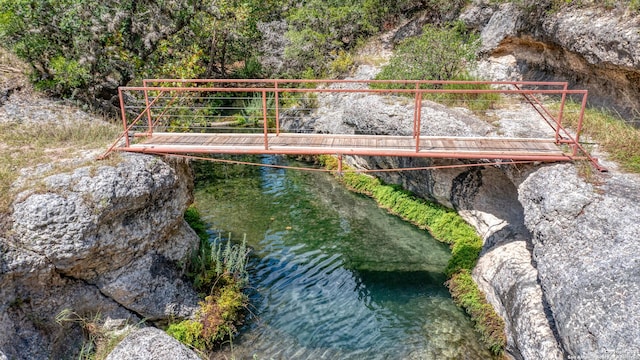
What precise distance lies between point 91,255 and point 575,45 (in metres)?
16.0

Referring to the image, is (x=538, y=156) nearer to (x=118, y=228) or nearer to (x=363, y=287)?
(x=363, y=287)

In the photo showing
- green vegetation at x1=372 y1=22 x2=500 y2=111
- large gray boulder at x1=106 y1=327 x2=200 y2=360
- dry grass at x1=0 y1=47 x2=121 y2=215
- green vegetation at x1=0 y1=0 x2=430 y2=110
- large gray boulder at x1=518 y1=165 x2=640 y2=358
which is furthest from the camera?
green vegetation at x1=372 y1=22 x2=500 y2=111

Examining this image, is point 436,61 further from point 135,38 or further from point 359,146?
point 135,38

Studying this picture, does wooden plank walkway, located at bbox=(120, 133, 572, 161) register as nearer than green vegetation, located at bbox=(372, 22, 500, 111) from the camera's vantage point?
Yes

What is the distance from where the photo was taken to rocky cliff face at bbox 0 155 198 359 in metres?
9.45

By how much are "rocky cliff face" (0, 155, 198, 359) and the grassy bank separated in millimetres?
4889

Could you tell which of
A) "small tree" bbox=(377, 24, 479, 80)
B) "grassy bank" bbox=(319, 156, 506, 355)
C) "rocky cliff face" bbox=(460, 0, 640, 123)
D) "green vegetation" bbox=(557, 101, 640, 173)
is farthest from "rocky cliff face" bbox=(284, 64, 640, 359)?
"small tree" bbox=(377, 24, 479, 80)

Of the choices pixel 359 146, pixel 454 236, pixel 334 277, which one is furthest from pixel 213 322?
pixel 454 236

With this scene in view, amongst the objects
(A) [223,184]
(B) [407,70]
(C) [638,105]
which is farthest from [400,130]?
(A) [223,184]

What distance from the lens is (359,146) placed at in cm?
1270

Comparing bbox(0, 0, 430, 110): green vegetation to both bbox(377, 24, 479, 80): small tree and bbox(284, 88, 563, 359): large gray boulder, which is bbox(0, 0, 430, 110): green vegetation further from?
bbox(284, 88, 563, 359): large gray boulder

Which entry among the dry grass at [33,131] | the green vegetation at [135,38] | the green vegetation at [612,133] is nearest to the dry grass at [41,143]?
the dry grass at [33,131]

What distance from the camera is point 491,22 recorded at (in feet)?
73.2

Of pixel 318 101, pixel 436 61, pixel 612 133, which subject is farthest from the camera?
pixel 318 101
